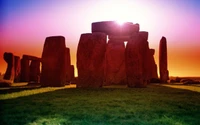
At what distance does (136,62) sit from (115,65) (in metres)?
6.61

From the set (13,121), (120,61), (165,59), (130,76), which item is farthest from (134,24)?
(13,121)

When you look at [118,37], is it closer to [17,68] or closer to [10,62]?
[10,62]

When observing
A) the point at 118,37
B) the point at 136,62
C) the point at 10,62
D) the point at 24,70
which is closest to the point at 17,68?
the point at 24,70

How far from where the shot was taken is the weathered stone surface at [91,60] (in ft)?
43.2

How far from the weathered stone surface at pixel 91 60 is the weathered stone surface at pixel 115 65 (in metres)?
6.33

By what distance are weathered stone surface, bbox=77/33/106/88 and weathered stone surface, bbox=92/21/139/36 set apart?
19.1ft

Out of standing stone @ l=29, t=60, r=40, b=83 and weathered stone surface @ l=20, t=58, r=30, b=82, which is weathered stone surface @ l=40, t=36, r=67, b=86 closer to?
weathered stone surface @ l=20, t=58, r=30, b=82

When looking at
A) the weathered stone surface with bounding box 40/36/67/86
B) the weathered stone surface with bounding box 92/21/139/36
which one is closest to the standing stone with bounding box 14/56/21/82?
the weathered stone surface with bounding box 92/21/139/36

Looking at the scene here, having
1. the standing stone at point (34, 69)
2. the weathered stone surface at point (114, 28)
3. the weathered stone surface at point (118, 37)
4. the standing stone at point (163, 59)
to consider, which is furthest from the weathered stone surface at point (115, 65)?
the standing stone at point (34, 69)

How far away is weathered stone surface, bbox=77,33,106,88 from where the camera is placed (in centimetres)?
1318

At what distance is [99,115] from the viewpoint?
18.1 ft

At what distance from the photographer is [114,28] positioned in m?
19.5

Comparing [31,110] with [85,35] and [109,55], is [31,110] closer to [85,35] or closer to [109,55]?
[85,35]

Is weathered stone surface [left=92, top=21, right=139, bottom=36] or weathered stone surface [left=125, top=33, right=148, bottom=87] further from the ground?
weathered stone surface [left=92, top=21, right=139, bottom=36]
